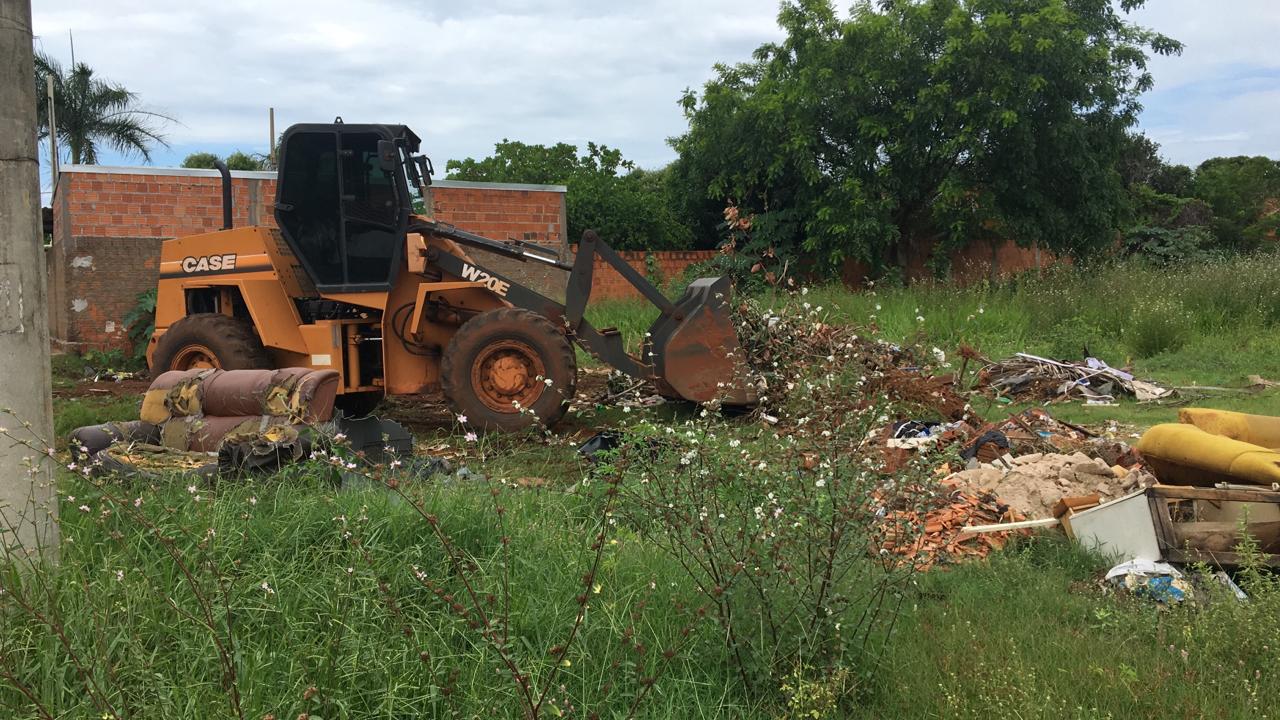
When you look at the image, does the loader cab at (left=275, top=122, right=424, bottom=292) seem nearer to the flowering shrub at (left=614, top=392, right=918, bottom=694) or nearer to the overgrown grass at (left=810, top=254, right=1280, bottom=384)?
the flowering shrub at (left=614, top=392, right=918, bottom=694)

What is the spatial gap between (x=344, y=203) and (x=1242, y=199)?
32936mm

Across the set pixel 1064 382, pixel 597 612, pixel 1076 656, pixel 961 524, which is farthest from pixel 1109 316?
pixel 597 612

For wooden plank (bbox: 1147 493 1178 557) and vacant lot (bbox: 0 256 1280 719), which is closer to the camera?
vacant lot (bbox: 0 256 1280 719)

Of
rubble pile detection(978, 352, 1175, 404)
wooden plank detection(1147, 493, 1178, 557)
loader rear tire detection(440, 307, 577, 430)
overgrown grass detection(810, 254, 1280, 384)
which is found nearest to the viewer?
wooden plank detection(1147, 493, 1178, 557)

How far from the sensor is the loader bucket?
29.5 feet

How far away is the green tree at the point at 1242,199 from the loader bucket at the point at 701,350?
2775 cm

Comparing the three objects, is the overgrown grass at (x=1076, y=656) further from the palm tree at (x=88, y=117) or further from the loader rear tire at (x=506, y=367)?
the palm tree at (x=88, y=117)

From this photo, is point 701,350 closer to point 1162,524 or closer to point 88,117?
point 1162,524

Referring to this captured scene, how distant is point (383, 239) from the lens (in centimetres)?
932

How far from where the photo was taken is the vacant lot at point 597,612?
3.30 m

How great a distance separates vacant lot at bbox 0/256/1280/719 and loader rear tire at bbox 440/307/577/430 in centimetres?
380

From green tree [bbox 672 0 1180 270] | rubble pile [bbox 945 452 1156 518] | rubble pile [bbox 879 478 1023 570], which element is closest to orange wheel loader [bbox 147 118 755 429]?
rubble pile [bbox 945 452 1156 518]

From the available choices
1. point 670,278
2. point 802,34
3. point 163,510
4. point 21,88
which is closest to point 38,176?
point 21,88

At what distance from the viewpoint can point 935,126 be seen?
21844 millimetres
